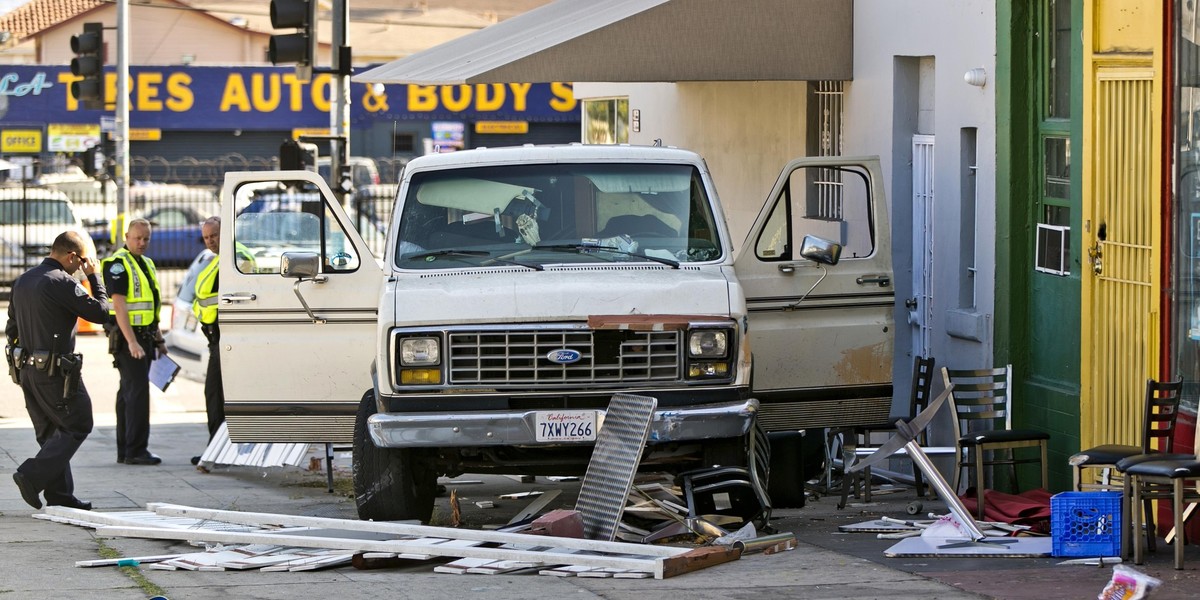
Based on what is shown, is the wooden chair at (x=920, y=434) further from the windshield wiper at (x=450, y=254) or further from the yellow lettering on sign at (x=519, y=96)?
the yellow lettering on sign at (x=519, y=96)

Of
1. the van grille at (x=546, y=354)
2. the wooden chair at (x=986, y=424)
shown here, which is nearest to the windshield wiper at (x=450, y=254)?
the van grille at (x=546, y=354)

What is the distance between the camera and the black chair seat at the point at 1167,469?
734cm

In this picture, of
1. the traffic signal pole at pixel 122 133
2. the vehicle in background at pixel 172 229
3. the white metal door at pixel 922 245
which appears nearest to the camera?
the white metal door at pixel 922 245

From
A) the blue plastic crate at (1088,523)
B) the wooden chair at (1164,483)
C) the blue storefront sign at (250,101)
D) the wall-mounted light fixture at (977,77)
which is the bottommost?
the blue plastic crate at (1088,523)

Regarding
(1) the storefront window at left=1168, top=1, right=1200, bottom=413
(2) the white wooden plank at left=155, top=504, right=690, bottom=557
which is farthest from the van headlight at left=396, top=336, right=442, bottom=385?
(1) the storefront window at left=1168, top=1, right=1200, bottom=413

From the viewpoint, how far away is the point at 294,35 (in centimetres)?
1636

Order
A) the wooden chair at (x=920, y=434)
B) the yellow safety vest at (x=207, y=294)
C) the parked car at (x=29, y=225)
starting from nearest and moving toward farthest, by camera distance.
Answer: the wooden chair at (x=920, y=434), the yellow safety vest at (x=207, y=294), the parked car at (x=29, y=225)

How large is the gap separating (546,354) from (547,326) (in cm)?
14

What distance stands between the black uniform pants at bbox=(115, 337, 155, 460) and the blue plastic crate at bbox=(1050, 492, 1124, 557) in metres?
6.91

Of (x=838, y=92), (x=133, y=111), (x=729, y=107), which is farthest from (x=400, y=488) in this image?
(x=133, y=111)

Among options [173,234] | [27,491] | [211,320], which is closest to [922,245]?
[211,320]

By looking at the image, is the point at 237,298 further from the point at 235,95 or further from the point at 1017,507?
the point at 235,95

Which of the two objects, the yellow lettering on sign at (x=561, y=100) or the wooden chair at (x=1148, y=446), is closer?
the wooden chair at (x=1148, y=446)

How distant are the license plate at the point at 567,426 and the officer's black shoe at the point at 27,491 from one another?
3.39 meters
